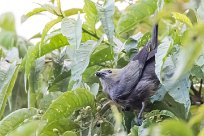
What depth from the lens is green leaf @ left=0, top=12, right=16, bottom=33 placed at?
2.08 feet

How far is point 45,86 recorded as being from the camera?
80.5 inches

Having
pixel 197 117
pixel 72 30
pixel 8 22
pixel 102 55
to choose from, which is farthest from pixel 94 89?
pixel 197 117

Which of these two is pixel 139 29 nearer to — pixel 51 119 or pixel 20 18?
pixel 20 18

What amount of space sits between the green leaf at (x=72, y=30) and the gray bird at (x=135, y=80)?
0.34m

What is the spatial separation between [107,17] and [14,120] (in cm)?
50

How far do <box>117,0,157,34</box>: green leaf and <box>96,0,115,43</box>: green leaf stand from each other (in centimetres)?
9

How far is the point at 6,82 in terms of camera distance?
1711 mm

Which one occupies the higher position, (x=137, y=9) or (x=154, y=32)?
(x=137, y=9)

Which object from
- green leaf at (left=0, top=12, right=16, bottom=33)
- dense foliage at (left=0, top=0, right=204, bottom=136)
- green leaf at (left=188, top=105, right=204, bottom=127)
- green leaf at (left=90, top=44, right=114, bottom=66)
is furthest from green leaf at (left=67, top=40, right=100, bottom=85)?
green leaf at (left=188, top=105, right=204, bottom=127)

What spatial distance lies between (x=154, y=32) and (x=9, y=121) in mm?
651

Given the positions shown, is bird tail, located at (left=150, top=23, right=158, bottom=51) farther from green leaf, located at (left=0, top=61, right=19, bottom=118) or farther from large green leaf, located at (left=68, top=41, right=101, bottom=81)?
green leaf, located at (left=0, top=61, right=19, bottom=118)

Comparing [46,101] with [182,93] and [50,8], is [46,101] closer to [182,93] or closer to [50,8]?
[50,8]

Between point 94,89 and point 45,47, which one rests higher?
point 45,47

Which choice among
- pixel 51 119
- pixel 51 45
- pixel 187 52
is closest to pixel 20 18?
pixel 51 45
